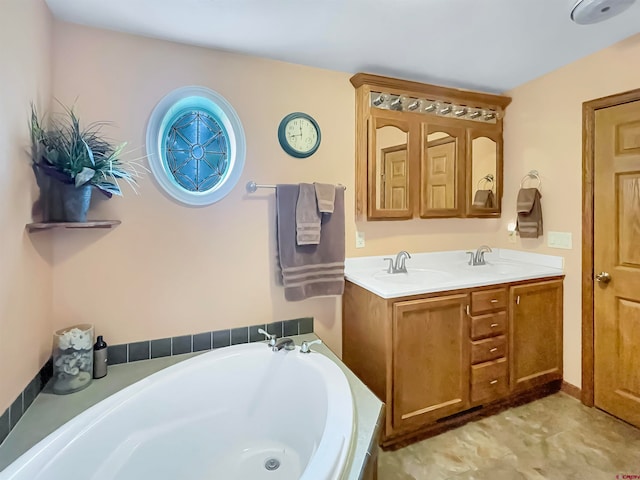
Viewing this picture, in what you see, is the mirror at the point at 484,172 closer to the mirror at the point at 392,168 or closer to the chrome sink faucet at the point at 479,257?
the chrome sink faucet at the point at 479,257

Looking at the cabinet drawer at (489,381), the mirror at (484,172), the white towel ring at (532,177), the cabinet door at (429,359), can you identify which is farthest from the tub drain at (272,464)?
the white towel ring at (532,177)

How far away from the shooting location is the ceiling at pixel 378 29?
158cm

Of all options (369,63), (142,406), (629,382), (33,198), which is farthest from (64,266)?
(629,382)

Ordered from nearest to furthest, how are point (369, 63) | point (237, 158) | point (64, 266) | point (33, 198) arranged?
point (33, 198)
point (64, 266)
point (237, 158)
point (369, 63)

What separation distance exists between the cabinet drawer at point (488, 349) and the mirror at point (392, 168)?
3.34 feet

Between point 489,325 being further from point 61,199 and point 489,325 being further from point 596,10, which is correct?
point 61,199

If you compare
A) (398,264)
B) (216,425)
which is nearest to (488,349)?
(398,264)

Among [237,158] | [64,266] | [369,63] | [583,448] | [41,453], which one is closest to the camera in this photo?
[41,453]

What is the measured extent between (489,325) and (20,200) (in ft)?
8.18

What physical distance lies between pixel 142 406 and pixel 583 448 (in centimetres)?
232

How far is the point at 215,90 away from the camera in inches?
77.3

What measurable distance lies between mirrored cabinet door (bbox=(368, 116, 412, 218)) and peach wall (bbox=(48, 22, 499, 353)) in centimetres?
15

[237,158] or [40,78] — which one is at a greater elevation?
[40,78]

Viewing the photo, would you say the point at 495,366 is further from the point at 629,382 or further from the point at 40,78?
the point at 40,78
